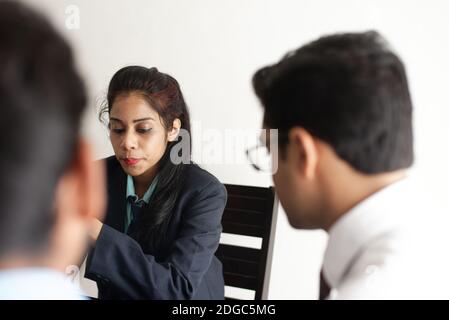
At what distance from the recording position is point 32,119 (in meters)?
0.34

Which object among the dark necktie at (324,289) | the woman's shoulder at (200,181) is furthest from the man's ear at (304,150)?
the woman's shoulder at (200,181)

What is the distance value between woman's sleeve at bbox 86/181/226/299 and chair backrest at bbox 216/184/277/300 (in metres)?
0.12

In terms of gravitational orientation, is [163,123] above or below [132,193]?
above

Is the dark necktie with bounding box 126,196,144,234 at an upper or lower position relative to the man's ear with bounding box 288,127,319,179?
lower

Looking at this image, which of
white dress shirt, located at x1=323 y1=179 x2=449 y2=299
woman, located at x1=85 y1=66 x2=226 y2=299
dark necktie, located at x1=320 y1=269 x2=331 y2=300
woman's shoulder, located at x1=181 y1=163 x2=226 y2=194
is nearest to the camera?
white dress shirt, located at x1=323 y1=179 x2=449 y2=299

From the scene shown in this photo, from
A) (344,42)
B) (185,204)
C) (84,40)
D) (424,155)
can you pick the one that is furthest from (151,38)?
(344,42)

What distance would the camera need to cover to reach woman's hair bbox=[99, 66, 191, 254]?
115 centimetres

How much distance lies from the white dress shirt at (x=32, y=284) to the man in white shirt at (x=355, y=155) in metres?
0.31

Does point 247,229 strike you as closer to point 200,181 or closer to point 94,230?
point 200,181

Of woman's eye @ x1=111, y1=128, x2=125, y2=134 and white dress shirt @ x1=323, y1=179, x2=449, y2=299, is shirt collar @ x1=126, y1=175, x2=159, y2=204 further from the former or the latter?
white dress shirt @ x1=323, y1=179, x2=449, y2=299

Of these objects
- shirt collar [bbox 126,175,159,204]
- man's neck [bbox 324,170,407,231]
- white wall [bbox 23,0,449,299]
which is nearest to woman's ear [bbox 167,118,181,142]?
shirt collar [bbox 126,175,159,204]

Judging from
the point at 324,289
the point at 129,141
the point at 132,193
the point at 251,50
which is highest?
the point at 251,50

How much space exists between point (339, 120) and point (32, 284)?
15.1 inches

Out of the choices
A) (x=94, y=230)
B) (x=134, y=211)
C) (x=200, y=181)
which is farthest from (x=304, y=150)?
(x=134, y=211)
